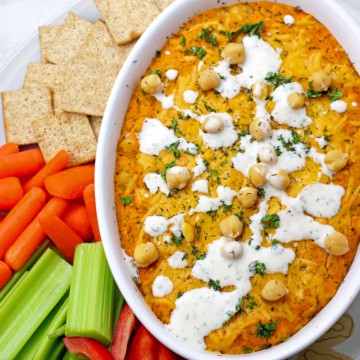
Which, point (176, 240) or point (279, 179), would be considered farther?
point (176, 240)

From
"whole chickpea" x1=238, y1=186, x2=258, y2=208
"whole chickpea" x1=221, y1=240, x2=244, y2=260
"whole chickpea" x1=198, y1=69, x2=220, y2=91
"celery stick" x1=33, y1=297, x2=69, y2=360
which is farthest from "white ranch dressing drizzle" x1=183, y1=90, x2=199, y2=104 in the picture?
"celery stick" x1=33, y1=297, x2=69, y2=360

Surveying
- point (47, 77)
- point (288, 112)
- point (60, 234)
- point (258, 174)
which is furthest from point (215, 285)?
point (47, 77)

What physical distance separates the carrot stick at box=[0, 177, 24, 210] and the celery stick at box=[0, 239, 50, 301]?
0.31 metres

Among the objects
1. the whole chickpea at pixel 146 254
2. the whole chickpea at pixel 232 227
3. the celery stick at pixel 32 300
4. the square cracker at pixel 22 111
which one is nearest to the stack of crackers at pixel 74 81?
the square cracker at pixel 22 111

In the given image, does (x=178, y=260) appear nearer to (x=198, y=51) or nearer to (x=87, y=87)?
(x=198, y=51)

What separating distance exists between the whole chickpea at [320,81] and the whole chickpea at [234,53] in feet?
1.22

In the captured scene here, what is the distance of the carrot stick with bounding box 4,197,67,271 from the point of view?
3.65 meters

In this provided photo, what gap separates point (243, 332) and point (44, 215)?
133cm

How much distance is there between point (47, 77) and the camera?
156 inches

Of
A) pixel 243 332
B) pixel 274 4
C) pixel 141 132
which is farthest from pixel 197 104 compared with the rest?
pixel 243 332

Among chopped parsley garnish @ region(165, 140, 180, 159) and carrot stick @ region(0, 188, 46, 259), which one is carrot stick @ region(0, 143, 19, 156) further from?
chopped parsley garnish @ region(165, 140, 180, 159)

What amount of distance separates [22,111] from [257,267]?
5.92 ft

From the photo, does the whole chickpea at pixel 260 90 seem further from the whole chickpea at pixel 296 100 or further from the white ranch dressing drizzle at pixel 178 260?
the white ranch dressing drizzle at pixel 178 260

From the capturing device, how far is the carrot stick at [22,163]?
147 inches
